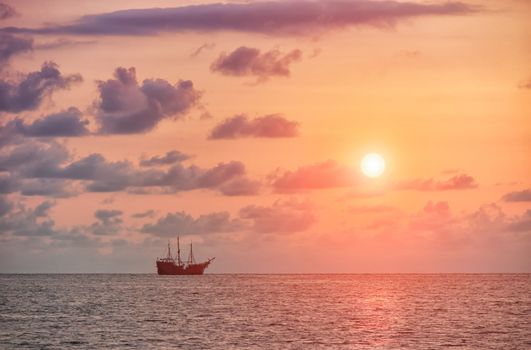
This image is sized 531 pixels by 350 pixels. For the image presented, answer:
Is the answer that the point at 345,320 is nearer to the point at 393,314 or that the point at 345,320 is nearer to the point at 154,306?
the point at 393,314

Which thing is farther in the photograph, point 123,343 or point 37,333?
point 37,333

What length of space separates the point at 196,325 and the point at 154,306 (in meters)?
51.5

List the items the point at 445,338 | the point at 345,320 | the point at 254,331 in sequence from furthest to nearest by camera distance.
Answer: the point at 345,320 → the point at 254,331 → the point at 445,338

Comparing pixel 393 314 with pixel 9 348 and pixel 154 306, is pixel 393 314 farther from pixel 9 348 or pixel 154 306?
pixel 9 348

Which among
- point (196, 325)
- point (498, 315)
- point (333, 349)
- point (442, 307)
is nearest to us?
point (333, 349)

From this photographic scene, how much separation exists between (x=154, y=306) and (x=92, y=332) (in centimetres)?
6059

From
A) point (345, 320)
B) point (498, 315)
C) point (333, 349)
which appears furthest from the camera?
point (498, 315)

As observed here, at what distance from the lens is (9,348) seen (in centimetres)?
10500

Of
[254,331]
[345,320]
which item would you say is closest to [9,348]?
[254,331]

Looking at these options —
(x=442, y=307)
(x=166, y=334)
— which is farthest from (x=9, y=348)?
(x=442, y=307)

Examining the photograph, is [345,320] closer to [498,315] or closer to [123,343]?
[498,315]

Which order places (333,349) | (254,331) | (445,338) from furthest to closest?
(254,331) → (445,338) → (333,349)

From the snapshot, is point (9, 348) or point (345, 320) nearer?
point (9, 348)

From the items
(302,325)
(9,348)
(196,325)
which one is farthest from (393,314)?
(9,348)
